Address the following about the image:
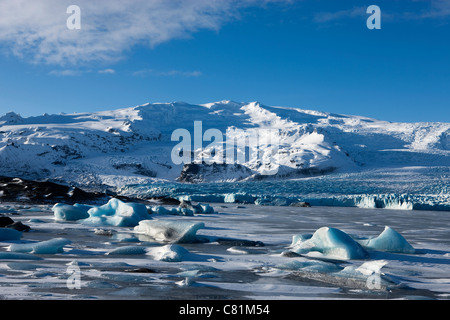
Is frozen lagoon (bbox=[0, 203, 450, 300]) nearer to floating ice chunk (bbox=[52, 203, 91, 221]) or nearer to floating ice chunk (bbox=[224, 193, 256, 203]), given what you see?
floating ice chunk (bbox=[52, 203, 91, 221])

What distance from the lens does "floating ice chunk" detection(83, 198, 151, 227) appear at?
780 cm

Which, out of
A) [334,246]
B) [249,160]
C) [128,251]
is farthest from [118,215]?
[249,160]

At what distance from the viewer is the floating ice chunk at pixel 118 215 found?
780cm

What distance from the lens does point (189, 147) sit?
193ft

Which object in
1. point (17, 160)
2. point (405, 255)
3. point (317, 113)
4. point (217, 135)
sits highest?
point (317, 113)

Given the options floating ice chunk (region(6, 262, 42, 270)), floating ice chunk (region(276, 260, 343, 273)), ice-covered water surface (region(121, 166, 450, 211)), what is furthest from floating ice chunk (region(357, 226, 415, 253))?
ice-covered water surface (region(121, 166, 450, 211))

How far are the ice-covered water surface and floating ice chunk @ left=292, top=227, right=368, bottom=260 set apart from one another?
1725 cm

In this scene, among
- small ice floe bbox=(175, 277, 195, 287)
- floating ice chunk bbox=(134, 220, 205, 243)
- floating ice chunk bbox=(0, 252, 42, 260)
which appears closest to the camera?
small ice floe bbox=(175, 277, 195, 287)

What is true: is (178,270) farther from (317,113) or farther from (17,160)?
(317,113)

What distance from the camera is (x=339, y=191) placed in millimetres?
27344

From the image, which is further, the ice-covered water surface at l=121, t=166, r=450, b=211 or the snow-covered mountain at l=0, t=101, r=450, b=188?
the snow-covered mountain at l=0, t=101, r=450, b=188
